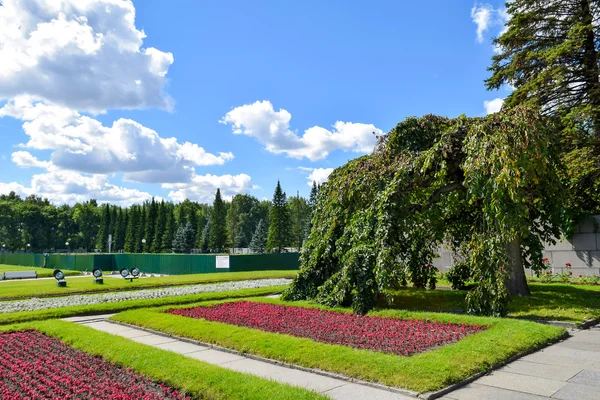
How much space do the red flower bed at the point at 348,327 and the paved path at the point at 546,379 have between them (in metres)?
1.37

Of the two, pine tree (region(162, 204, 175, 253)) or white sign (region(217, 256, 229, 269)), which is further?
pine tree (region(162, 204, 175, 253))

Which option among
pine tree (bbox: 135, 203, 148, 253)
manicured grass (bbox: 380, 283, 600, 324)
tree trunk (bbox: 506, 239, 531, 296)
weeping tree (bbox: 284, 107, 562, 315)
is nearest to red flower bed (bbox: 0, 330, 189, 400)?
weeping tree (bbox: 284, 107, 562, 315)

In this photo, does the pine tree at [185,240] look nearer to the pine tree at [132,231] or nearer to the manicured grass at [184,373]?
the pine tree at [132,231]

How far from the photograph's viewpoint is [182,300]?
14609 millimetres

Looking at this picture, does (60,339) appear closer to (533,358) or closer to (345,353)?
(345,353)

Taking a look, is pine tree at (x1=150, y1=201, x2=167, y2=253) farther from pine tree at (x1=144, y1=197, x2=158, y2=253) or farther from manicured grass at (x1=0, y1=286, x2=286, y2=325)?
manicured grass at (x1=0, y1=286, x2=286, y2=325)

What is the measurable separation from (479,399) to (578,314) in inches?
241

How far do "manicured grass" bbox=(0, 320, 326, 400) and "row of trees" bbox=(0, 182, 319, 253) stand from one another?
5875 cm

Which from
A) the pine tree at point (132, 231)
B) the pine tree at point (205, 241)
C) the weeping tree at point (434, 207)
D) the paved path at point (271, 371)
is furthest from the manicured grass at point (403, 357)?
the pine tree at point (132, 231)

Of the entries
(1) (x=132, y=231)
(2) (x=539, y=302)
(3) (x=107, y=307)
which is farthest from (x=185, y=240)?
(2) (x=539, y=302)

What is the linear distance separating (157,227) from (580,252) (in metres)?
76.3

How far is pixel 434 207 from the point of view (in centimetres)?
1174

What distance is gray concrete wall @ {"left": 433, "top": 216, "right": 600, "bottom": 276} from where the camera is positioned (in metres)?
15.7

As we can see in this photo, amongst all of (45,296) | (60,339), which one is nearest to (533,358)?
(60,339)
